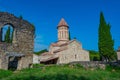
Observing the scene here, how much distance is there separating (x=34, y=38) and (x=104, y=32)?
56.9ft

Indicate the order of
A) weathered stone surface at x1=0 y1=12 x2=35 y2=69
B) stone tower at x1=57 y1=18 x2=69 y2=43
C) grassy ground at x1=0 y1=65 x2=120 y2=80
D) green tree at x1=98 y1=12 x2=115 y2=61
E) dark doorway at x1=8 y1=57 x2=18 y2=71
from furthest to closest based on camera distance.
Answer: stone tower at x1=57 y1=18 x2=69 y2=43 → green tree at x1=98 y1=12 x2=115 y2=61 → dark doorway at x1=8 y1=57 x2=18 y2=71 → weathered stone surface at x1=0 y1=12 x2=35 y2=69 → grassy ground at x1=0 y1=65 x2=120 y2=80

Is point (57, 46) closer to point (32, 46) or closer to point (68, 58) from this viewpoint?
point (68, 58)

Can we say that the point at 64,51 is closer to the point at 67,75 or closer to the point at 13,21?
the point at 13,21

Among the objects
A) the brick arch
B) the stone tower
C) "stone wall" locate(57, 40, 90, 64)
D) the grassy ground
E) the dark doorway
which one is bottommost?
the grassy ground

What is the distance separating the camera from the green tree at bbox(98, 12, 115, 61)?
116 ft

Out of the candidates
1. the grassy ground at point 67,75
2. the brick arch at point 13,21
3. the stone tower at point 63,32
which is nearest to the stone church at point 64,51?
the stone tower at point 63,32

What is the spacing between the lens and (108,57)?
35.7m

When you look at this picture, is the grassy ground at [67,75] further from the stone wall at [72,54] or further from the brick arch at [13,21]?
the stone wall at [72,54]

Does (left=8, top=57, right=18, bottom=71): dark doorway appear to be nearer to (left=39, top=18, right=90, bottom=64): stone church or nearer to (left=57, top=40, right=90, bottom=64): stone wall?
(left=39, top=18, right=90, bottom=64): stone church

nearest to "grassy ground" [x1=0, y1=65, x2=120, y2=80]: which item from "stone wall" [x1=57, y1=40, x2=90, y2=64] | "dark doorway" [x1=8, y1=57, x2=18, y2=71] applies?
"dark doorway" [x1=8, y1=57, x2=18, y2=71]

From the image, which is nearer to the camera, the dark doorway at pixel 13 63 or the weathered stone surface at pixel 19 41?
the weathered stone surface at pixel 19 41

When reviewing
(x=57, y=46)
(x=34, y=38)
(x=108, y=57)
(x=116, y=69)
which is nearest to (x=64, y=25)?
(x=57, y=46)

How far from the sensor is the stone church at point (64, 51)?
3296 centimetres

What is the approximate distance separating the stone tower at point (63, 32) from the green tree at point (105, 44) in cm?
675
